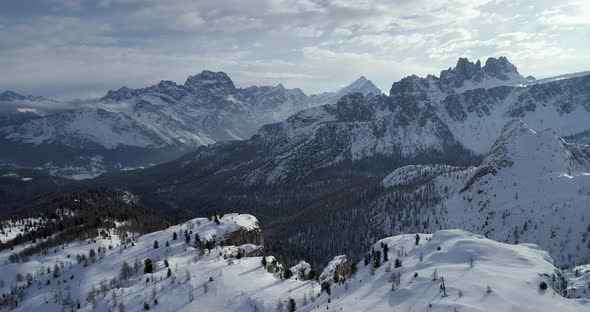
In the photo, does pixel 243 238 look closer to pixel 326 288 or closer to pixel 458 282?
pixel 326 288

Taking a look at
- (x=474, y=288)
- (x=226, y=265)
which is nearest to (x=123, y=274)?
(x=226, y=265)

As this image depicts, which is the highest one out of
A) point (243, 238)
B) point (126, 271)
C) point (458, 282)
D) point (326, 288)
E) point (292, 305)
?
point (458, 282)

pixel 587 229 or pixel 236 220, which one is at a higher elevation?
pixel 236 220

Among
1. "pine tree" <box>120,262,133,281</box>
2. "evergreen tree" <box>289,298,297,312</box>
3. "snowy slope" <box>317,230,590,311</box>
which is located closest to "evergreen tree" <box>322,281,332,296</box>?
"snowy slope" <box>317,230,590,311</box>

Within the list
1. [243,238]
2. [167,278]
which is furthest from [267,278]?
[243,238]

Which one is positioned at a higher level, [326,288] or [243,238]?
[326,288]

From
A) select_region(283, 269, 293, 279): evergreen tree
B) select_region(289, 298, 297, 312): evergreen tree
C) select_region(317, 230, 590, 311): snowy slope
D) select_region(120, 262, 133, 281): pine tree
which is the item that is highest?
select_region(317, 230, 590, 311): snowy slope

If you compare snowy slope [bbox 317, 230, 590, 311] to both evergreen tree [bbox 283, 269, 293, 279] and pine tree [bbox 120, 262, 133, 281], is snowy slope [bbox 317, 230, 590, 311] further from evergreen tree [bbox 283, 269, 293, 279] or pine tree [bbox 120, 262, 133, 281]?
pine tree [bbox 120, 262, 133, 281]

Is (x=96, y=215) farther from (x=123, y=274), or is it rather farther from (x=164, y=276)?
(x=164, y=276)

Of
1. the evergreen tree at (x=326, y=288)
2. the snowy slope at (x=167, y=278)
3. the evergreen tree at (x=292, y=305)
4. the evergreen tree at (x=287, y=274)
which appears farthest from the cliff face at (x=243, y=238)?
the evergreen tree at (x=292, y=305)
